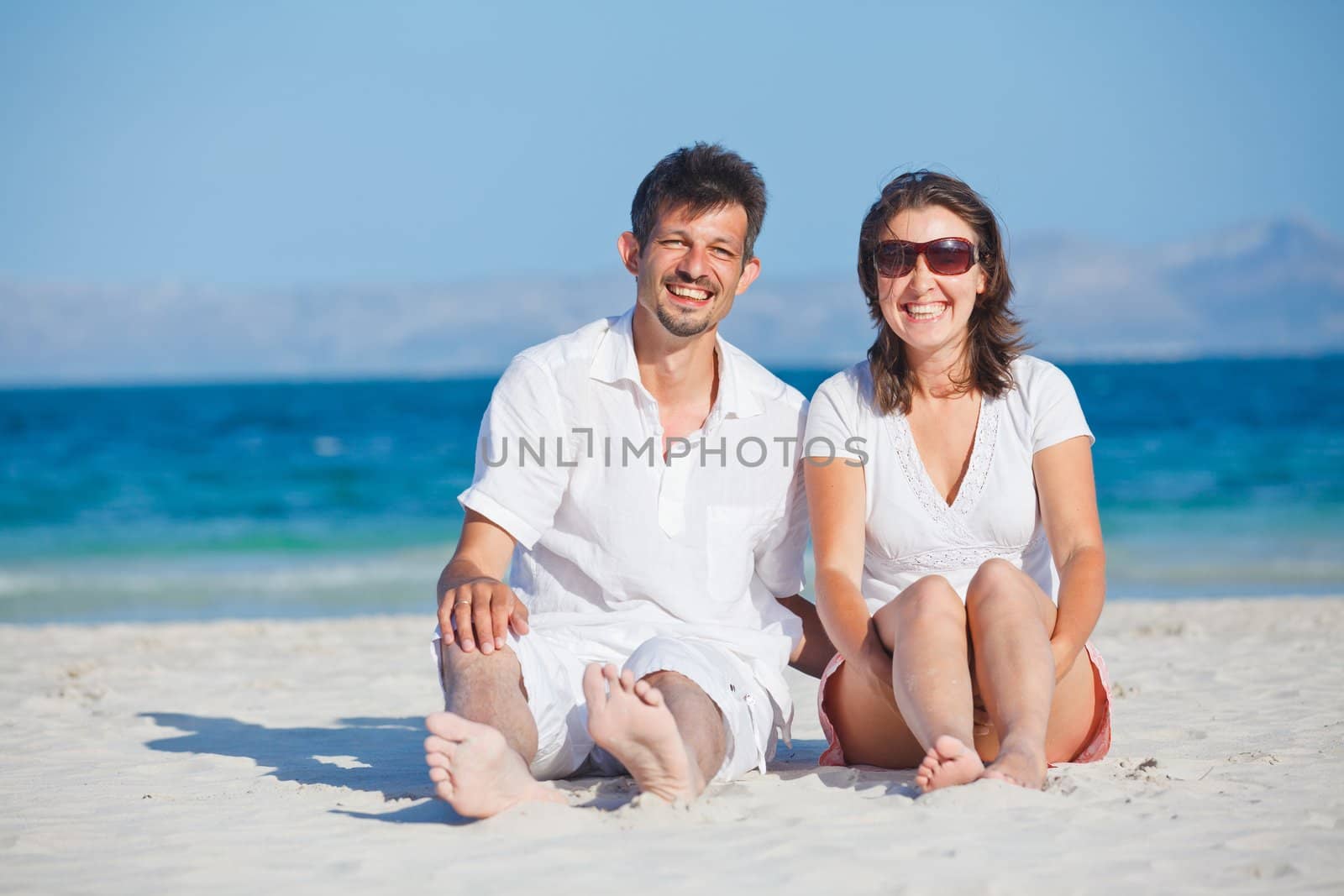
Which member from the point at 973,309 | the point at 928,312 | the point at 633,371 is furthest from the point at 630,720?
the point at 973,309

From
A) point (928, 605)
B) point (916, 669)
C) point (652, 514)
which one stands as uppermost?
point (652, 514)

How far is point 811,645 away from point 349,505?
1270cm

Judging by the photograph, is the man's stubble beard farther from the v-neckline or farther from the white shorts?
the white shorts

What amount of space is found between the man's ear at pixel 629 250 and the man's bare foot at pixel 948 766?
1.57 meters

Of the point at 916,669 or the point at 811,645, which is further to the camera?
the point at 811,645

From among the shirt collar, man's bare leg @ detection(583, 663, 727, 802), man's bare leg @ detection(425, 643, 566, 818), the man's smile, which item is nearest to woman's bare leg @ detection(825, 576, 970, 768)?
man's bare leg @ detection(583, 663, 727, 802)

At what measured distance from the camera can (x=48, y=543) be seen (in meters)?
12.8

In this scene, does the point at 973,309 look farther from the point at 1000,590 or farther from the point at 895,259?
the point at 1000,590

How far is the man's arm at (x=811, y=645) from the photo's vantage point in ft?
11.8

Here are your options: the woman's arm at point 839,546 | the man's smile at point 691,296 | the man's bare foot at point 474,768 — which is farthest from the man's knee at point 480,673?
the man's smile at point 691,296

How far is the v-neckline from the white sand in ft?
2.31

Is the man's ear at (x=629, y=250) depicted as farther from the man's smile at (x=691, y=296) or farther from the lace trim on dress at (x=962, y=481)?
the lace trim on dress at (x=962, y=481)

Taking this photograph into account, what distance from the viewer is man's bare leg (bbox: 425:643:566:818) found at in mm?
2645

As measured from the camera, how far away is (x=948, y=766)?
2752mm
